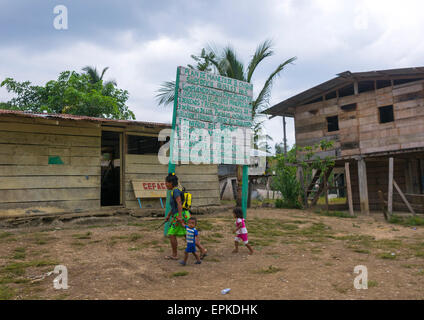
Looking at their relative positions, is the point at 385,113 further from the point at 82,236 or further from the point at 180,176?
the point at 82,236

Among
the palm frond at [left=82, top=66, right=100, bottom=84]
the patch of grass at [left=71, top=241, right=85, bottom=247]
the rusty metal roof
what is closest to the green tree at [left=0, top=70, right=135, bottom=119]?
the palm frond at [left=82, top=66, right=100, bottom=84]

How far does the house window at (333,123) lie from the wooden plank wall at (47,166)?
10.8m

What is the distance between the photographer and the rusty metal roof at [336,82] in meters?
12.5

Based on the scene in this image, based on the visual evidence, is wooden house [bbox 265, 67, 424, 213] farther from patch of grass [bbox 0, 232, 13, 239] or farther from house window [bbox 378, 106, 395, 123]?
patch of grass [bbox 0, 232, 13, 239]

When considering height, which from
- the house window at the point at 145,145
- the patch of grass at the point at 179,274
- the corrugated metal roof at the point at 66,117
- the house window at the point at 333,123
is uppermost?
the house window at the point at 333,123

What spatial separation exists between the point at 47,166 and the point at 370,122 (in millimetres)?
12109

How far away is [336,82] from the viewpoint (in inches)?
571

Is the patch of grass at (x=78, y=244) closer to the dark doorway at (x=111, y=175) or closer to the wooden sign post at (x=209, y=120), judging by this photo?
the wooden sign post at (x=209, y=120)

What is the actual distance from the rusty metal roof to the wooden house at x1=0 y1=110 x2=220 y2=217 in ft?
24.7

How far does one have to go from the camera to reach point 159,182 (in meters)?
10.3

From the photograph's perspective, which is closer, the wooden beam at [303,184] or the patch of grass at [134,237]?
the patch of grass at [134,237]

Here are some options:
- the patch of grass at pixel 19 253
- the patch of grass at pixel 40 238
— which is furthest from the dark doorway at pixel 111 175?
the patch of grass at pixel 19 253

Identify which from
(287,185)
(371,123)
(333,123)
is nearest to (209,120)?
(287,185)
